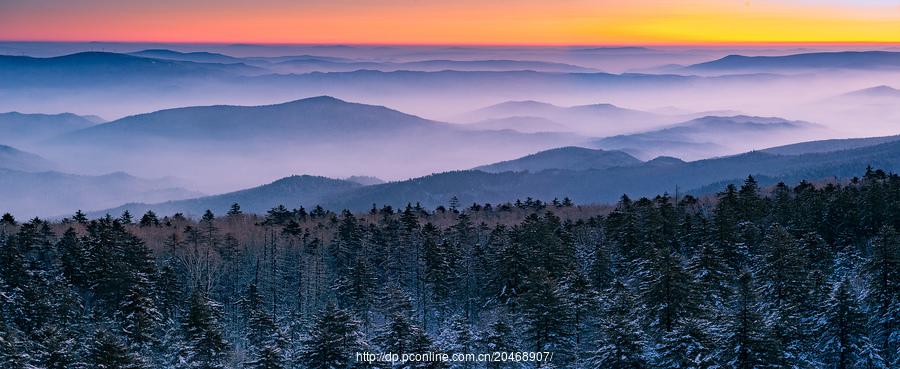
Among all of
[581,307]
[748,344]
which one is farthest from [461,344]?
[748,344]

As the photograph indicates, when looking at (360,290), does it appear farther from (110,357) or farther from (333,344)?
(110,357)

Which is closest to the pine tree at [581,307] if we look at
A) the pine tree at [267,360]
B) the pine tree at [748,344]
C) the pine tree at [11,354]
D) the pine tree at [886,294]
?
the pine tree at [748,344]

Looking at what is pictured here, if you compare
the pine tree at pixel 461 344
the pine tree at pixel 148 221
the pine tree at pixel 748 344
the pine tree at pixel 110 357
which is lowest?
the pine tree at pixel 461 344

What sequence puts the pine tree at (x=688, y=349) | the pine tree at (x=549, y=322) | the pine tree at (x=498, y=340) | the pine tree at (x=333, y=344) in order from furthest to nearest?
the pine tree at (x=549, y=322) < the pine tree at (x=498, y=340) < the pine tree at (x=333, y=344) < the pine tree at (x=688, y=349)

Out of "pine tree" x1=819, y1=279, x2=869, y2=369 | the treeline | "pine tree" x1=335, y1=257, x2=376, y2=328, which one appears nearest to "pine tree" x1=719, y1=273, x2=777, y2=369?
the treeline

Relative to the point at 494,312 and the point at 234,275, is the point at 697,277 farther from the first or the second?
the point at 234,275

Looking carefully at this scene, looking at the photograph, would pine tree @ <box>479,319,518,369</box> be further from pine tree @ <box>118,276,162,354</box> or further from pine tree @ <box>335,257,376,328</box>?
pine tree @ <box>118,276,162,354</box>

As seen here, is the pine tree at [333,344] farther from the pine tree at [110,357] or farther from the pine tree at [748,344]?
the pine tree at [748,344]
